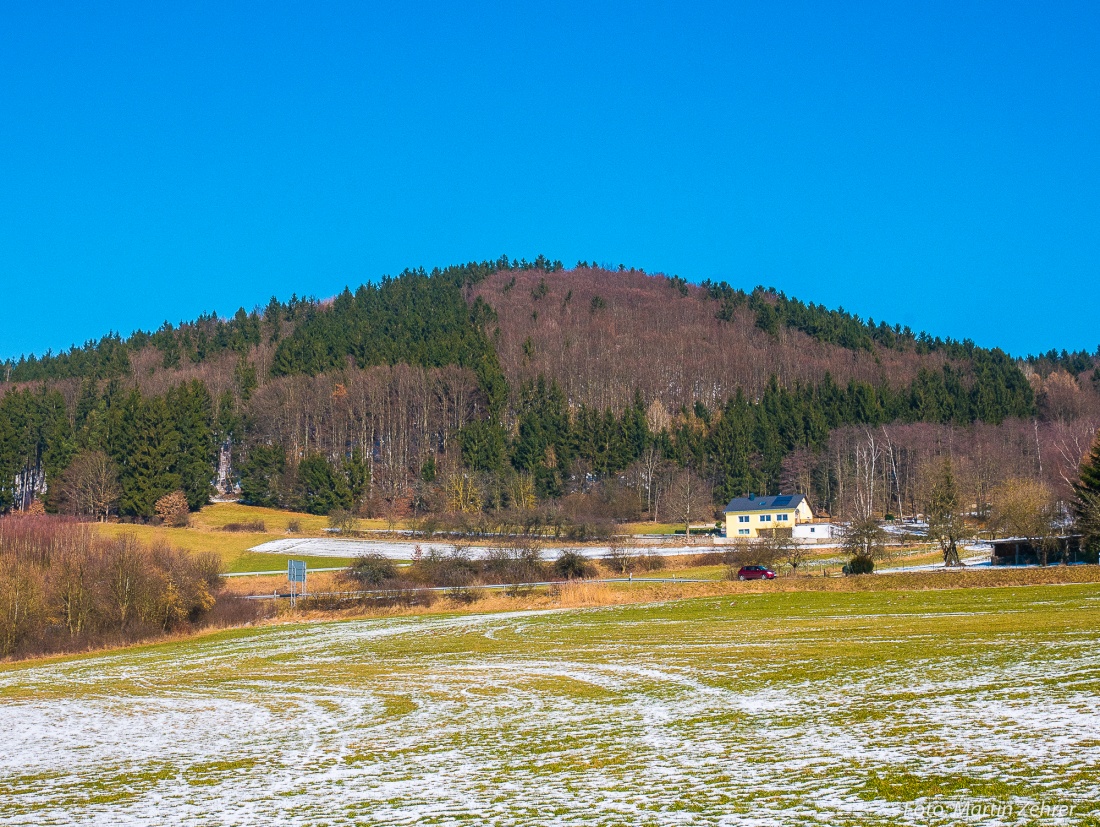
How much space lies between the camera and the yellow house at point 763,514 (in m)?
103

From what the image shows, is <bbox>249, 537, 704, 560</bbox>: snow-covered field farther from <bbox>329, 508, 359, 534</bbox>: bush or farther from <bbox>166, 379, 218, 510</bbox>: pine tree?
<bbox>166, 379, 218, 510</bbox>: pine tree

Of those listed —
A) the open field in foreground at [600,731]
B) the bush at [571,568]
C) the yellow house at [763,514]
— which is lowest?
the bush at [571,568]

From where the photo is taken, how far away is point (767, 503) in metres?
106

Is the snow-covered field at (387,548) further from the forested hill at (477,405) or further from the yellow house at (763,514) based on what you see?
the forested hill at (477,405)

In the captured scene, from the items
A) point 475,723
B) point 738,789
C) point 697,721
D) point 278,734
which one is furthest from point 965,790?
point 278,734

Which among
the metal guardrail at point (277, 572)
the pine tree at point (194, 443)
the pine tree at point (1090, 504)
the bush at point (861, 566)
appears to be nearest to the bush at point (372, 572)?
the metal guardrail at point (277, 572)

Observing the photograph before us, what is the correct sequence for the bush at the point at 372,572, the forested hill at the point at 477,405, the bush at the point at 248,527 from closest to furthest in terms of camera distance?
the bush at the point at 372,572, the bush at the point at 248,527, the forested hill at the point at 477,405

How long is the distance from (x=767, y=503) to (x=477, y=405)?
5548cm

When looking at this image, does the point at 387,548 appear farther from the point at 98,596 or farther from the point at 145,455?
the point at 98,596

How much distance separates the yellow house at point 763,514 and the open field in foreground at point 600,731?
71311 mm

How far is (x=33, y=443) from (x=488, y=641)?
119m

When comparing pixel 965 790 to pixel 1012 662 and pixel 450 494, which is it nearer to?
pixel 1012 662

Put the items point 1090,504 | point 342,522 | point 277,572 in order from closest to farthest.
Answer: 1. point 1090,504
2. point 277,572
3. point 342,522

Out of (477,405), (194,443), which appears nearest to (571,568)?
(194,443)
